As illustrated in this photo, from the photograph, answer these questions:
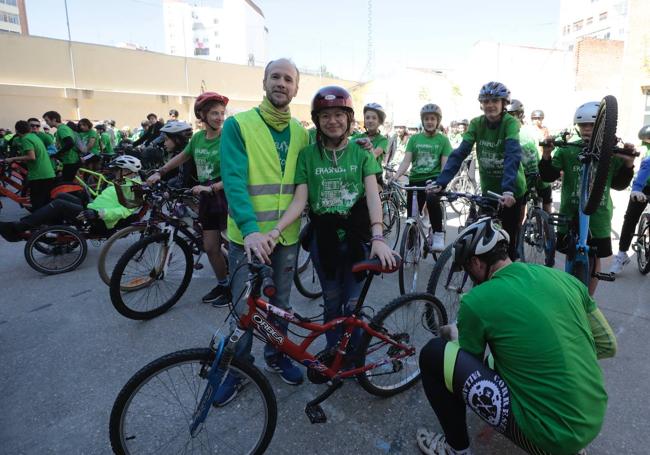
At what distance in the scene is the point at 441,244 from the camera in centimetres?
A: 496

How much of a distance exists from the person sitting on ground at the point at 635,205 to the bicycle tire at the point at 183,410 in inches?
186

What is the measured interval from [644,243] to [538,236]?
1659mm

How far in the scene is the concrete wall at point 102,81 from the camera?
86.9 ft

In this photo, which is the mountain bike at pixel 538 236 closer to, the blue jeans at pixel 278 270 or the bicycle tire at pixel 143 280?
the blue jeans at pixel 278 270

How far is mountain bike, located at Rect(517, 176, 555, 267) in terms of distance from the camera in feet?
14.2

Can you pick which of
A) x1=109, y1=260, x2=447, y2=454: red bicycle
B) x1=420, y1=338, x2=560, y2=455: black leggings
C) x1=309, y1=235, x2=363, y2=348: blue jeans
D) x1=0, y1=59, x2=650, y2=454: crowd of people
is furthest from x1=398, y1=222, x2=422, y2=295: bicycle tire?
x1=420, y1=338, x2=560, y2=455: black leggings

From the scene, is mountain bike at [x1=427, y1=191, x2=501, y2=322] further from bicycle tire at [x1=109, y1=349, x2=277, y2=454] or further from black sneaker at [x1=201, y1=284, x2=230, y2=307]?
black sneaker at [x1=201, y1=284, x2=230, y2=307]

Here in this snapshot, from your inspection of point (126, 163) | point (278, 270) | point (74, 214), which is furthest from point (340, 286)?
point (74, 214)

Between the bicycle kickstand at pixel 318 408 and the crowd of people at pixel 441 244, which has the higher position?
the crowd of people at pixel 441 244

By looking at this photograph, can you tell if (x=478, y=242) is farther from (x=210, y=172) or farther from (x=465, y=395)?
(x=210, y=172)

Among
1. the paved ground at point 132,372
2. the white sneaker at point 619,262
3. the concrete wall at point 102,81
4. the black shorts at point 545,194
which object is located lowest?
the paved ground at point 132,372

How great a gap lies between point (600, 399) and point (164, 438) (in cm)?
222

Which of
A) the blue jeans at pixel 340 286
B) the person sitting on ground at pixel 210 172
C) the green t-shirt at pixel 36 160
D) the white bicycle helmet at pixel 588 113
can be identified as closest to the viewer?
the blue jeans at pixel 340 286

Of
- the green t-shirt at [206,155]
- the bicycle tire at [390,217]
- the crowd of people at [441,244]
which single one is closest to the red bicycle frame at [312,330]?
the crowd of people at [441,244]
